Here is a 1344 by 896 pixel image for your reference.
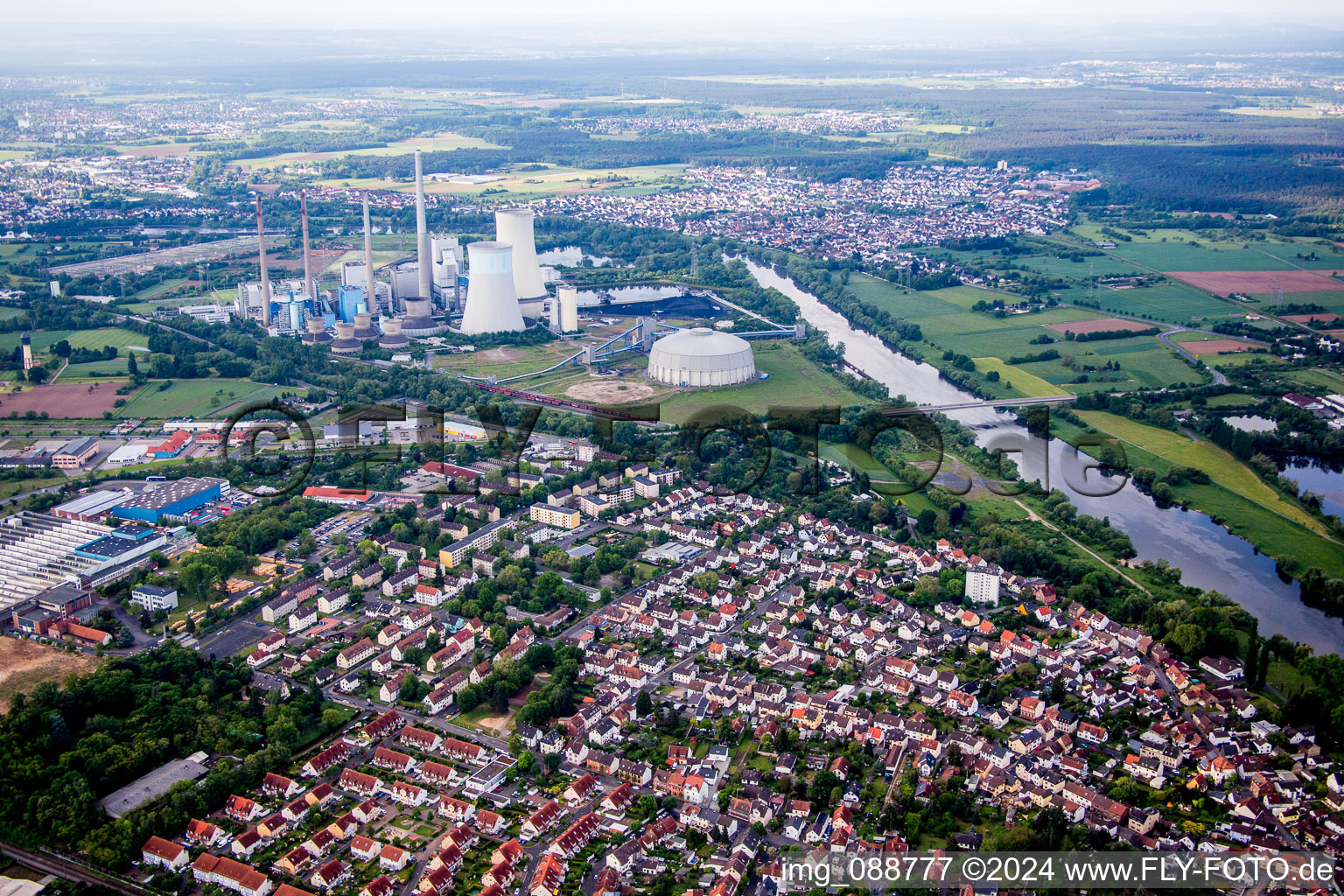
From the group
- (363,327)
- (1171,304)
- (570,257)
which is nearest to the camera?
(363,327)

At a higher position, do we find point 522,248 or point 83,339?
point 522,248

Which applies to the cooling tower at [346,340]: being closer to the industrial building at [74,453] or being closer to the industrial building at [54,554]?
the industrial building at [74,453]

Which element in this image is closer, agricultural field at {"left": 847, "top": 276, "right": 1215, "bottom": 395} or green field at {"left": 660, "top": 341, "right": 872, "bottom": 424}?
green field at {"left": 660, "top": 341, "right": 872, "bottom": 424}

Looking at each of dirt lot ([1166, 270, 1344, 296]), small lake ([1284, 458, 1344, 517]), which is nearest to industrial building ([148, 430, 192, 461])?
small lake ([1284, 458, 1344, 517])

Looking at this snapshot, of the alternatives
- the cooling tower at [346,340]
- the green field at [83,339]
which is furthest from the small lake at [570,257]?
the green field at [83,339]

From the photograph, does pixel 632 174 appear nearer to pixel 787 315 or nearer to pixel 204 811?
pixel 787 315

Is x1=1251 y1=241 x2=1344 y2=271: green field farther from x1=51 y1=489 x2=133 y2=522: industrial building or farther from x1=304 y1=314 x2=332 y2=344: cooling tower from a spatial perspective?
x1=51 y1=489 x2=133 y2=522: industrial building

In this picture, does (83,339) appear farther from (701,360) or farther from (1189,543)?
(1189,543)

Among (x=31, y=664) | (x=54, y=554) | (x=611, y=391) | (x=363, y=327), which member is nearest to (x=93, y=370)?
(x=363, y=327)
